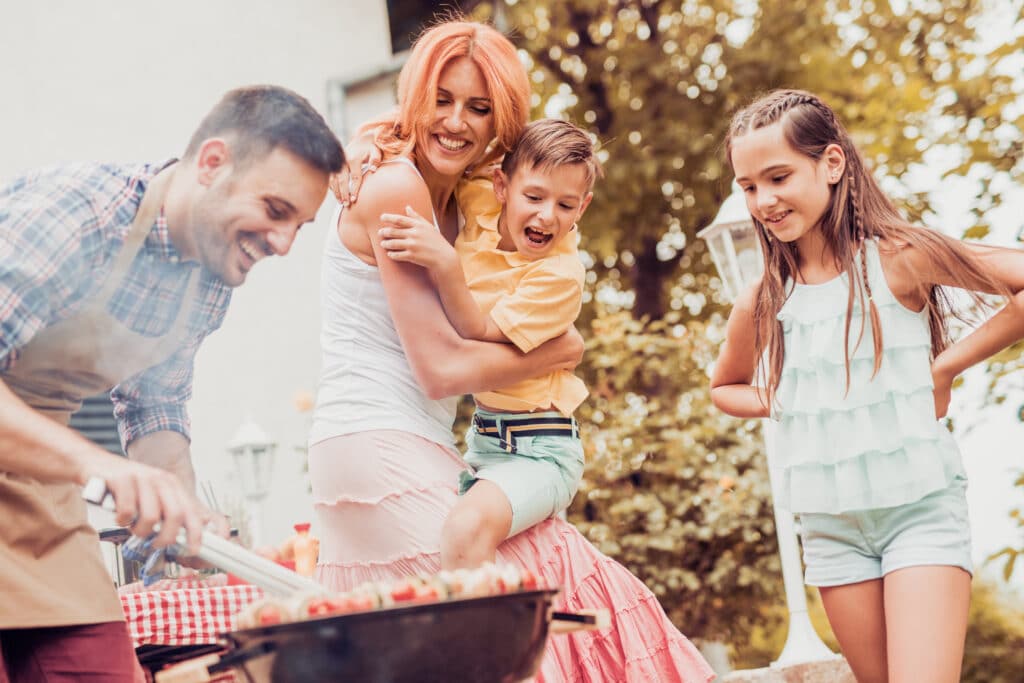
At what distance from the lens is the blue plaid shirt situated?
1383 millimetres

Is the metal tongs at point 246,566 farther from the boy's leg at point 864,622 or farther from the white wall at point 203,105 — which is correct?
the white wall at point 203,105

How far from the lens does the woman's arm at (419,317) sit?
6.75 feet

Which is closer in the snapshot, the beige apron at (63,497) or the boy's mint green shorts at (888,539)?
the beige apron at (63,497)

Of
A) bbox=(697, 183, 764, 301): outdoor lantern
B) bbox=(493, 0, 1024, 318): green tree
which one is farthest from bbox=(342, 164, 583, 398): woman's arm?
bbox=(493, 0, 1024, 318): green tree

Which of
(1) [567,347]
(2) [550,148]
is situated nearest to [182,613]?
(1) [567,347]

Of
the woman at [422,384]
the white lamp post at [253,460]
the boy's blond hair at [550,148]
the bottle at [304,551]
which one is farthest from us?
the white lamp post at [253,460]

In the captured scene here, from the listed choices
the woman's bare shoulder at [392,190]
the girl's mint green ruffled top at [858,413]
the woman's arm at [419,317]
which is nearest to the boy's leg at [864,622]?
the girl's mint green ruffled top at [858,413]

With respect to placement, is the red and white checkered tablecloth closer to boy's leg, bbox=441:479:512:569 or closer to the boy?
the boy

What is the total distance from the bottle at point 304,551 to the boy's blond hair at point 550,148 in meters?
1.40

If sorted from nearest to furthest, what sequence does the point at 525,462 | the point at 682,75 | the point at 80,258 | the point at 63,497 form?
the point at 80,258
the point at 63,497
the point at 525,462
the point at 682,75

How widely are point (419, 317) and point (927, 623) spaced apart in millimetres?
1113

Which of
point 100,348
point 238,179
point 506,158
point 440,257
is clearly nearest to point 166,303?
point 100,348

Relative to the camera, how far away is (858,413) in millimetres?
2283

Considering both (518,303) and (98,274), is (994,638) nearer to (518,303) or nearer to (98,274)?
(518,303)
